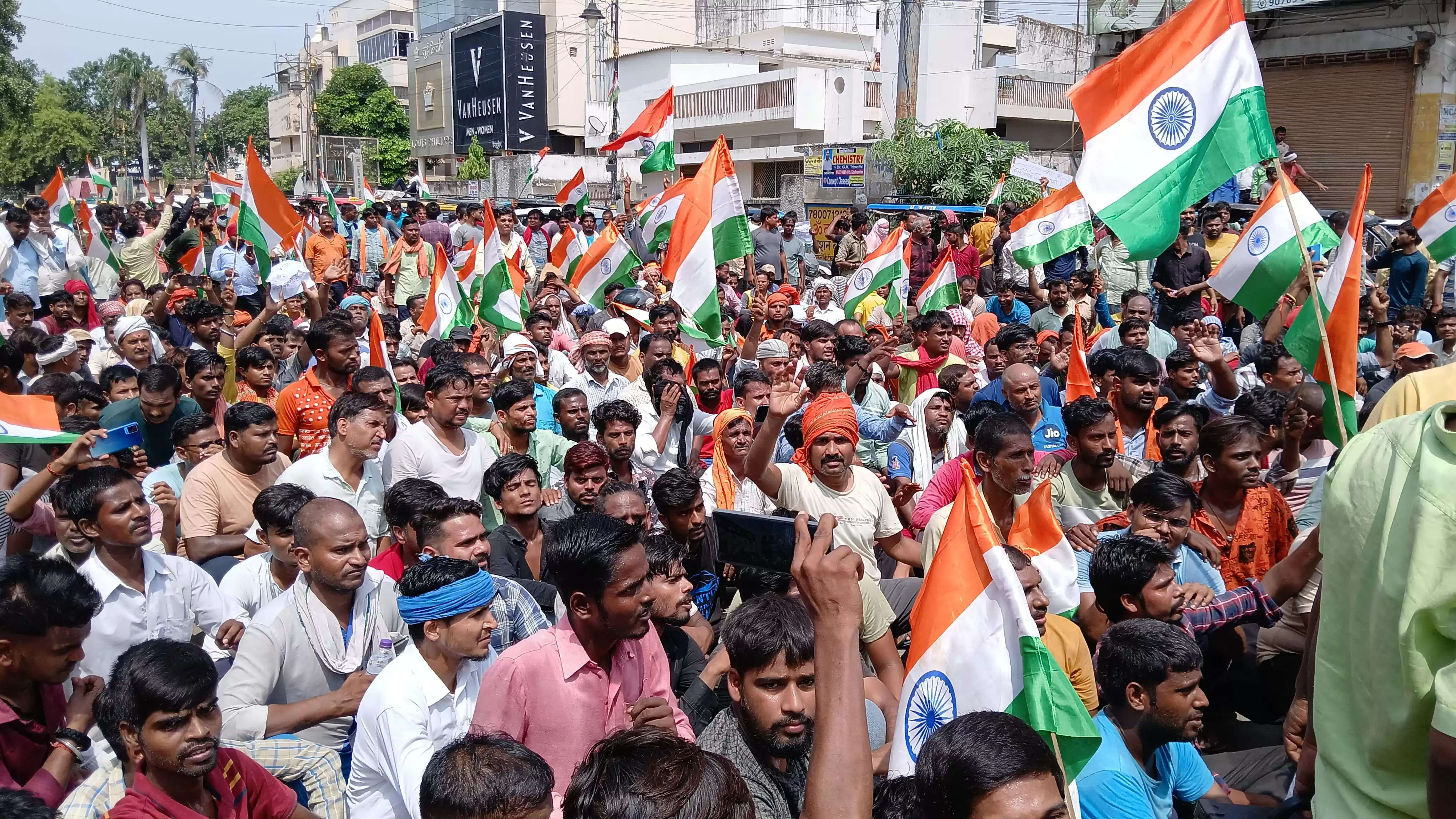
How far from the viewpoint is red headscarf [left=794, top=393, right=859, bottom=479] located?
488 centimetres

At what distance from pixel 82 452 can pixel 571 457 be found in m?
1.97

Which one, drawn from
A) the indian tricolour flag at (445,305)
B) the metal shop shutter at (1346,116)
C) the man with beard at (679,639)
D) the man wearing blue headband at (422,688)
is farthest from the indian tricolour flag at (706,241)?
the metal shop shutter at (1346,116)

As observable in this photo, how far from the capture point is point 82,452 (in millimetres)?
4297

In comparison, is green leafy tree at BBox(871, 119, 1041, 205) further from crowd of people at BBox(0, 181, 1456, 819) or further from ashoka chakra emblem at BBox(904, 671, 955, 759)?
ashoka chakra emblem at BBox(904, 671, 955, 759)

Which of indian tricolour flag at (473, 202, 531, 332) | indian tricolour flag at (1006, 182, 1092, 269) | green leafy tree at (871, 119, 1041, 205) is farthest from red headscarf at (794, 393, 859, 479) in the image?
green leafy tree at (871, 119, 1041, 205)

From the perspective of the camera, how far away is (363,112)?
212 feet

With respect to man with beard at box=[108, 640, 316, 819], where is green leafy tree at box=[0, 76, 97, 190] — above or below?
above

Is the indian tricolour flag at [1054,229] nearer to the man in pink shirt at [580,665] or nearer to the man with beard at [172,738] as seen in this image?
the man in pink shirt at [580,665]

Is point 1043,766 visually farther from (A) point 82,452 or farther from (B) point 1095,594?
(A) point 82,452

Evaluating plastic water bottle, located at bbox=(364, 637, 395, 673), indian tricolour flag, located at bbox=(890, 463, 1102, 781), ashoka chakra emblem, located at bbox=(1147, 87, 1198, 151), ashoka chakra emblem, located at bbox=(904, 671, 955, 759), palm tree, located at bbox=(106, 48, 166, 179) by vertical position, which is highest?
palm tree, located at bbox=(106, 48, 166, 179)

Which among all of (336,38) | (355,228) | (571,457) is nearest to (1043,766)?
(571,457)

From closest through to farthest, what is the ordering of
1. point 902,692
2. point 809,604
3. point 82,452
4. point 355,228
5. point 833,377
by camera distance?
point 809,604, point 902,692, point 82,452, point 833,377, point 355,228

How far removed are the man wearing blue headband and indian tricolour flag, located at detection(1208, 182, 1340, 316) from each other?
17.1ft

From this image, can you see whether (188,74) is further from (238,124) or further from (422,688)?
(422,688)
